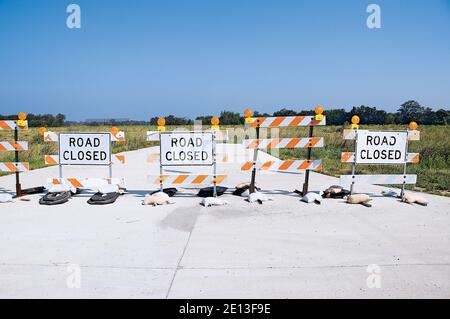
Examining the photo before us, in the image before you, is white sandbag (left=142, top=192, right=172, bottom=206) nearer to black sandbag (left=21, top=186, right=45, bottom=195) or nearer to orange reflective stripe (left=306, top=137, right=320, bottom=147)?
black sandbag (left=21, top=186, right=45, bottom=195)

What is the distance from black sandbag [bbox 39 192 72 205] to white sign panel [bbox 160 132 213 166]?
2.24 meters

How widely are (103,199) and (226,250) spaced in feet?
12.6

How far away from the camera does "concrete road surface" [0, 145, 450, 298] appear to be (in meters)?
3.62

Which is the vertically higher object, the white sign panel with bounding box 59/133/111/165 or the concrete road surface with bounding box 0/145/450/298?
the white sign panel with bounding box 59/133/111/165

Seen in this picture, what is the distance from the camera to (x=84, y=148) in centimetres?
795

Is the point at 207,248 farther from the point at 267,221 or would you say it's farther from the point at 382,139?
the point at 382,139

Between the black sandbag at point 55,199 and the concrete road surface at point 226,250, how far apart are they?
168mm

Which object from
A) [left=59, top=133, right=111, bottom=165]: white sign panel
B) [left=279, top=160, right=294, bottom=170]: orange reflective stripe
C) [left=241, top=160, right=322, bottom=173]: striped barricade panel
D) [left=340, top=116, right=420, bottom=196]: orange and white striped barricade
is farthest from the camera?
[left=59, top=133, right=111, bottom=165]: white sign panel

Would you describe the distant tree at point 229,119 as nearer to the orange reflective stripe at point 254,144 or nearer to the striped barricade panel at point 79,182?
the orange reflective stripe at point 254,144

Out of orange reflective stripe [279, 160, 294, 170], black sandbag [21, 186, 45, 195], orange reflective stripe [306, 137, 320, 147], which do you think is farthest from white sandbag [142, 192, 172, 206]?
orange reflective stripe [306, 137, 320, 147]

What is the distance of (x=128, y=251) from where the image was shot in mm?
4660

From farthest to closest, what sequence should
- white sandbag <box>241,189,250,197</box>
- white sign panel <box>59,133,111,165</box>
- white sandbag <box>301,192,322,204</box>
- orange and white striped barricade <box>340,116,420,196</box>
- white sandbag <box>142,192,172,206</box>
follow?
white sandbag <box>241,189,250,197</box> < white sign panel <box>59,133,111,165</box> < orange and white striped barricade <box>340,116,420,196</box> < white sandbag <box>301,192,322,204</box> < white sandbag <box>142,192,172,206</box>

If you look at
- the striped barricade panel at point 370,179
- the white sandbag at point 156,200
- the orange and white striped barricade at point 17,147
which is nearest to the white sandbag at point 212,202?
the white sandbag at point 156,200

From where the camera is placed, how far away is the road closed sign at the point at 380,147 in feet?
25.0
